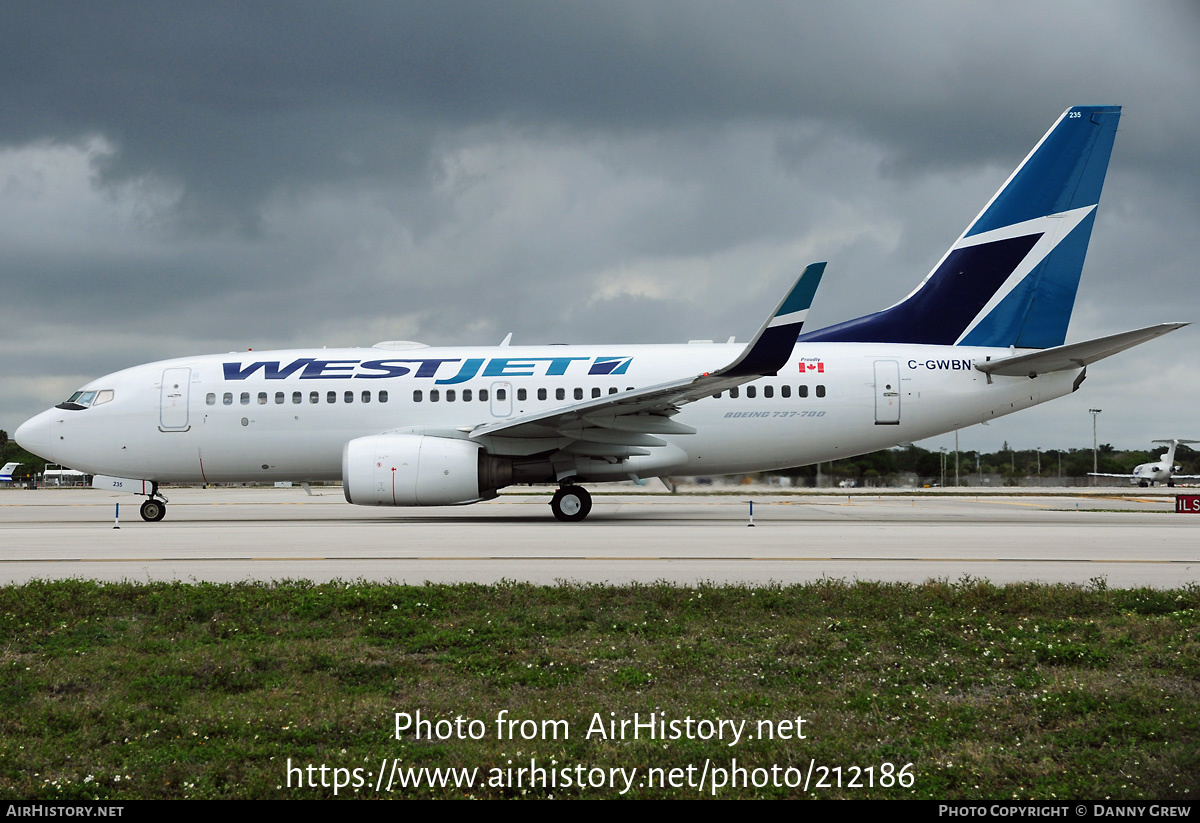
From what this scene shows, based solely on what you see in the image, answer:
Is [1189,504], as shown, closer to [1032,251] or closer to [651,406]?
[1032,251]

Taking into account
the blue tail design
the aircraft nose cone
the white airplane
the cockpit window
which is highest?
the blue tail design

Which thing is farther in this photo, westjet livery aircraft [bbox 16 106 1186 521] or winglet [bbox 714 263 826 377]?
westjet livery aircraft [bbox 16 106 1186 521]

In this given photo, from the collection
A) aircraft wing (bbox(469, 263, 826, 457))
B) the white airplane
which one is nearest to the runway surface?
aircraft wing (bbox(469, 263, 826, 457))

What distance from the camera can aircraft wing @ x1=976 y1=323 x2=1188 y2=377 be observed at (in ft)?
56.7

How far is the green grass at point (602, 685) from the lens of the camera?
13.9 feet

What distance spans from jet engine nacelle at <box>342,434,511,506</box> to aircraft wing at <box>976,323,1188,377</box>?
38.8 ft

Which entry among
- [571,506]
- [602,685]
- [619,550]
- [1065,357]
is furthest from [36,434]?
[1065,357]

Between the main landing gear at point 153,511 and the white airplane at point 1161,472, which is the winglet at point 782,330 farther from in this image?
the white airplane at point 1161,472

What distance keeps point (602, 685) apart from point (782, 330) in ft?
36.0

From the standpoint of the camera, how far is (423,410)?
1981 cm

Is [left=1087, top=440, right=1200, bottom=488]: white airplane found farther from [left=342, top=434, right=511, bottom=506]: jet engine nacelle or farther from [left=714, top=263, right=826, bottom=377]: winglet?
[left=342, top=434, right=511, bottom=506]: jet engine nacelle

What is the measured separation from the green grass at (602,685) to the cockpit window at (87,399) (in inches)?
562
